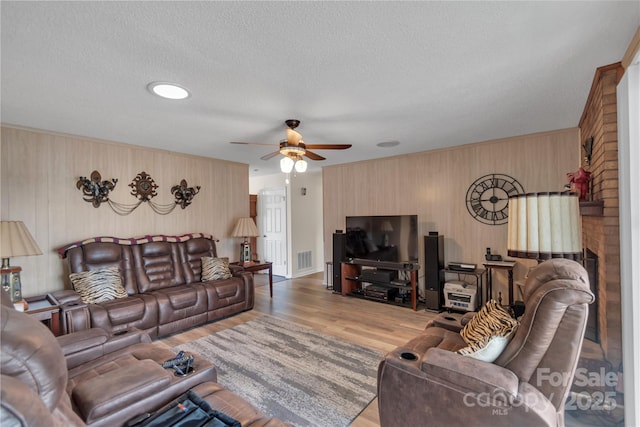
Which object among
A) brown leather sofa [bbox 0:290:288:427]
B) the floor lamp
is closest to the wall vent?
brown leather sofa [bbox 0:290:288:427]

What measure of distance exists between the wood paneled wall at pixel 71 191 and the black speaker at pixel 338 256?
7.40ft

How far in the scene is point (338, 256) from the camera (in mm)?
5180

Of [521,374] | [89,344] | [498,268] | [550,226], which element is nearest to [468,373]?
[521,374]

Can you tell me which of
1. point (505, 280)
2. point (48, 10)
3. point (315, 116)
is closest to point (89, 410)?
point (48, 10)

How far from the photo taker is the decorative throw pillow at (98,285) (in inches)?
120

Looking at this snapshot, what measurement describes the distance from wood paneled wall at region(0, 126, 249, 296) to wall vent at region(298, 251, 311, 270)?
2396mm

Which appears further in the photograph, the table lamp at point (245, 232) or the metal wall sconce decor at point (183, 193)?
the table lamp at point (245, 232)

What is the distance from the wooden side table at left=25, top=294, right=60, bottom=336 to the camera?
2.46 meters

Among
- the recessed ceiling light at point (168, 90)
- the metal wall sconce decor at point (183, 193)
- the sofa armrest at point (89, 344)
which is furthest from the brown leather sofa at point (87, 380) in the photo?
the metal wall sconce decor at point (183, 193)

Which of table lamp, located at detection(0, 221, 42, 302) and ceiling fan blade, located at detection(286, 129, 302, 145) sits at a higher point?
ceiling fan blade, located at detection(286, 129, 302, 145)

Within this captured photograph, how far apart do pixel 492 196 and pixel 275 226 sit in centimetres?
442

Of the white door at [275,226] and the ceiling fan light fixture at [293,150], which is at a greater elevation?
the ceiling fan light fixture at [293,150]

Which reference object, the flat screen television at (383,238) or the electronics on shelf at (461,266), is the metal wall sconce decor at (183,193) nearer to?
the flat screen television at (383,238)

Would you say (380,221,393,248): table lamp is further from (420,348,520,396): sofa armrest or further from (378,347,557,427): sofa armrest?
(420,348,520,396): sofa armrest
